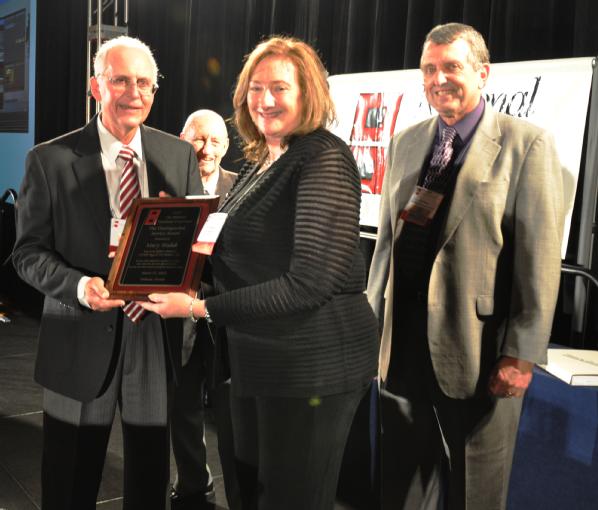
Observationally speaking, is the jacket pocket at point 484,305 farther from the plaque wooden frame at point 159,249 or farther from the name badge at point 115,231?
the name badge at point 115,231

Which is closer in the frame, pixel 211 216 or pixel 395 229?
pixel 211 216

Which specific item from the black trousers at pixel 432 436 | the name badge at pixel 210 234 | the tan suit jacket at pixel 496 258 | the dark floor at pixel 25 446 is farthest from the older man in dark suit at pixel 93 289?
the dark floor at pixel 25 446

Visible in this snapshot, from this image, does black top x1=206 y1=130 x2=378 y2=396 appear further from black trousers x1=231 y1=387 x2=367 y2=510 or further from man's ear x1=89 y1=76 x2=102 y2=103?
man's ear x1=89 y1=76 x2=102 y2=103

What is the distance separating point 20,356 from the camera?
17.9ft

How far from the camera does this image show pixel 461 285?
6.60 ft

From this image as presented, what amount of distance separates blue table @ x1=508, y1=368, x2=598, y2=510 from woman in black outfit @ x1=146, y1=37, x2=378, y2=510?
2.86 feet

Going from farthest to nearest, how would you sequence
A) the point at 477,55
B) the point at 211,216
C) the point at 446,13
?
the point at 446,13 < the point at 477,55 < the point at 211,216

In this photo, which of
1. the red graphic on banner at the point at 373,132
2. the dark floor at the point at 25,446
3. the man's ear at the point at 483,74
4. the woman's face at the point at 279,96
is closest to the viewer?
the woman's face at the point at 279,96

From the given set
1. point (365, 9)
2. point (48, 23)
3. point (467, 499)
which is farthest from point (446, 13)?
point (48, 23)

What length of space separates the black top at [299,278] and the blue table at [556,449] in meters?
0.91

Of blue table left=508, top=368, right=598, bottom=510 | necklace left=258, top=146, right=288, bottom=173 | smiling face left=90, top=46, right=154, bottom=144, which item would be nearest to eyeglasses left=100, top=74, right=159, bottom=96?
smiling face left=90, top=46, right=154, bottom=144

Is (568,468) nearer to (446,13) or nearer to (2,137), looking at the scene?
(446,13)

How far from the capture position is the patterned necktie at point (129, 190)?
6.54 feet

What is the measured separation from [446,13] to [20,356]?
12.4 feet
